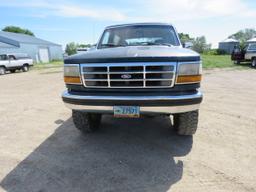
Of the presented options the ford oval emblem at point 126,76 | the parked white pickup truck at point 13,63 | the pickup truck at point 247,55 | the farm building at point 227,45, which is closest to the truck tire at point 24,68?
the parked white pickup truck at point 13,63

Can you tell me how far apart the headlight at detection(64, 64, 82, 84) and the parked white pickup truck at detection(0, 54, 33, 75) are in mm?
17161

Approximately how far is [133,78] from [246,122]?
286 centimetres

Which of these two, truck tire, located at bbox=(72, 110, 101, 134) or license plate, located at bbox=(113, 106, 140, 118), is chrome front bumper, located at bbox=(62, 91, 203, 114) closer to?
license plate, located at bbox=(113, 106, 140, 118)

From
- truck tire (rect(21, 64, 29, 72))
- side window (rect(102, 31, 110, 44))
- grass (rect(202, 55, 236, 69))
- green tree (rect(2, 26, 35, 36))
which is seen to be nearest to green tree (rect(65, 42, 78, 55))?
truck tire (rect(21, 64, 29, 72))

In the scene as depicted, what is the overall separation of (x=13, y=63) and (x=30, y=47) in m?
15.8

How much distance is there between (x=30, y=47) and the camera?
3309cm

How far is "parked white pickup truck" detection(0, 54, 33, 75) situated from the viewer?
59.0ft

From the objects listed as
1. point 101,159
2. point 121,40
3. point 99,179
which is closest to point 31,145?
point 101,159

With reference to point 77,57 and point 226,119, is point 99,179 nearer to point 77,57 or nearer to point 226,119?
point 77,57

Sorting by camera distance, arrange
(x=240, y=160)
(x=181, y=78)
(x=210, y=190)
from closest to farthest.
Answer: (x=210, y=190)
(x=181, y=78)
(x=240, y=160)

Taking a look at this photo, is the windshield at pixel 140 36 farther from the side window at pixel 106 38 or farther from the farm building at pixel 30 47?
the farm building at pixel 30 47

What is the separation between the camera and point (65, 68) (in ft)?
10.6

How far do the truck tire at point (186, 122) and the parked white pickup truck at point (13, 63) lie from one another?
17867 millimetres

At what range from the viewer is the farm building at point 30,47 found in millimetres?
30036
